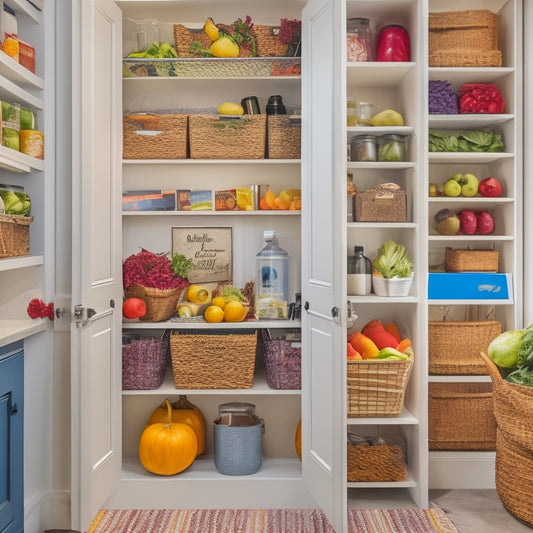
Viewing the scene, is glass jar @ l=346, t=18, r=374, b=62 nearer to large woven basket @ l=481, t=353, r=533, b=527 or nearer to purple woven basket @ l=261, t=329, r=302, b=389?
purple woven basket @ l=261, t=329, r=302, b=389

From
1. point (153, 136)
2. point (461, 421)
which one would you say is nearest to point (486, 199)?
point (461, 421)

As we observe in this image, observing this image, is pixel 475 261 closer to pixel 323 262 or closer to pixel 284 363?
pixel 323 262

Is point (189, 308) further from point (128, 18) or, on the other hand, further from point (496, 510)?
point (496, 510)

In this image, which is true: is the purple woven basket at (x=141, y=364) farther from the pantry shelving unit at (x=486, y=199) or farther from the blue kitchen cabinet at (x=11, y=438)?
the pantry shelving unit at (x=486, y=199)

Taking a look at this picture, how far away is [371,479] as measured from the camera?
3191mm

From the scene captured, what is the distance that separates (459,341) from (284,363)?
2.91 feet

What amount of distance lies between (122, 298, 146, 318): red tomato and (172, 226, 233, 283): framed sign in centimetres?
41

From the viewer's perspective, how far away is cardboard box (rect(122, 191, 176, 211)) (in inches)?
133

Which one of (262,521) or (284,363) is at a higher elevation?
(284,363)

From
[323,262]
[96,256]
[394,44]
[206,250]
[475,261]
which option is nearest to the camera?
[96,256]

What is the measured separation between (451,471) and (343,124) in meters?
1.84

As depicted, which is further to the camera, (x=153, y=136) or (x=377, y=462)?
(x=153, y=136)

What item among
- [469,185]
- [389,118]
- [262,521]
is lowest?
[262,521]

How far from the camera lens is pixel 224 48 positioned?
3260 mm
